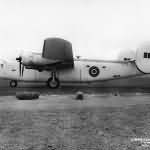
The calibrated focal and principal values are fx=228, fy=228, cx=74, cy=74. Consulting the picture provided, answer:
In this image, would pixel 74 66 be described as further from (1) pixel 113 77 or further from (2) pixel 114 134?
(2) pixel 114 134

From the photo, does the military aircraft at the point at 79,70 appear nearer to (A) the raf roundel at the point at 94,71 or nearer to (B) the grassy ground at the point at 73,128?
(A) the raf roundel at the point at 94,71

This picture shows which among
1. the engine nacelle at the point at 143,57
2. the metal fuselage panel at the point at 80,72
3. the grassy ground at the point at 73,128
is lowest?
the grassy ground at the point at 73,128

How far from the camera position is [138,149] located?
5098 millimetres

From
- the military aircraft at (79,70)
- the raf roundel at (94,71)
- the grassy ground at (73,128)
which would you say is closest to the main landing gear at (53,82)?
the military aircraft at (79,70)

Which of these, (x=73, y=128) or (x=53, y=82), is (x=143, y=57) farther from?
(x=73, y=128)

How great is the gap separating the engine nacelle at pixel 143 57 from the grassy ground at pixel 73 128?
41.7ft

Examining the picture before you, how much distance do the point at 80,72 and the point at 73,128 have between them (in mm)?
15762

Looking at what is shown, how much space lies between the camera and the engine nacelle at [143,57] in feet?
71.3

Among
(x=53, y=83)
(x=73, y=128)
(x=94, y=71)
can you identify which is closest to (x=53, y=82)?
(x=53, y=83)

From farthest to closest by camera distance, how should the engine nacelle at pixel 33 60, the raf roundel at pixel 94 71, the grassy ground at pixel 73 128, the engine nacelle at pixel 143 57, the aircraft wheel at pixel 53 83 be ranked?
the raf roundel at pixel 94 71 < the aircraft wheel at pixel 53 83 < the engine nacelle at pixel 143 57 < the engine nacelle at pixel 33 60 < the grassy ground at pixel 73 128

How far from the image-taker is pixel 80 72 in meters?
22.5

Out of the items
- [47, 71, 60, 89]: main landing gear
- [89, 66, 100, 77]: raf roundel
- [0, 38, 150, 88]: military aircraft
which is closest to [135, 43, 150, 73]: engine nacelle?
[0, 38, 150, 88]: military aircraft

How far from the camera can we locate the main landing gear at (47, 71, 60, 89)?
21938 mm

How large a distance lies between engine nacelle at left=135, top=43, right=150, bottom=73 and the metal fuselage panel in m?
0.72
